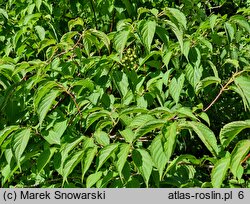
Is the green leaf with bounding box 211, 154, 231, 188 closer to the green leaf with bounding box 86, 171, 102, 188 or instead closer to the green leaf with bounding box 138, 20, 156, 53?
the green leaf with bounding box 86, 171, 102, 188

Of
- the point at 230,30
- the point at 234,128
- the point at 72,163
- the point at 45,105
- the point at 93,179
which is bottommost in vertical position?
the point at 93,179

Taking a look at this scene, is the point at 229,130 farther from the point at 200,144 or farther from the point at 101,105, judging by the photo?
the point at 200,144

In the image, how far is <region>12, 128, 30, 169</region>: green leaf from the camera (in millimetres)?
1493

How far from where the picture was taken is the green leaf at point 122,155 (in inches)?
54.2

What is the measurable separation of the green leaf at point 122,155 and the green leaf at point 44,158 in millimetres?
338

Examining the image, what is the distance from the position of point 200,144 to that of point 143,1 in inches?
37.2

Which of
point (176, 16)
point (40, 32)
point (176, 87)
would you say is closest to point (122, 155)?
point (176, 87)

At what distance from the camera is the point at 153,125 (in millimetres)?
1370

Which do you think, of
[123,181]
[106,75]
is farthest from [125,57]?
[123,181]

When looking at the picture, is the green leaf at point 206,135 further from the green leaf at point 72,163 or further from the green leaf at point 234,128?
the green leaf at point 72,163

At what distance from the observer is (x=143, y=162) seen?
1.45 metres

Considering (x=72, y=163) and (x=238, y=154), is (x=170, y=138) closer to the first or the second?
(x=238, y=154)

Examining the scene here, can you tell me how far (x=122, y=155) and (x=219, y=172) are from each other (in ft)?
1.14

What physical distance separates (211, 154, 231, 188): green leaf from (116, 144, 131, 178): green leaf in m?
0.31
